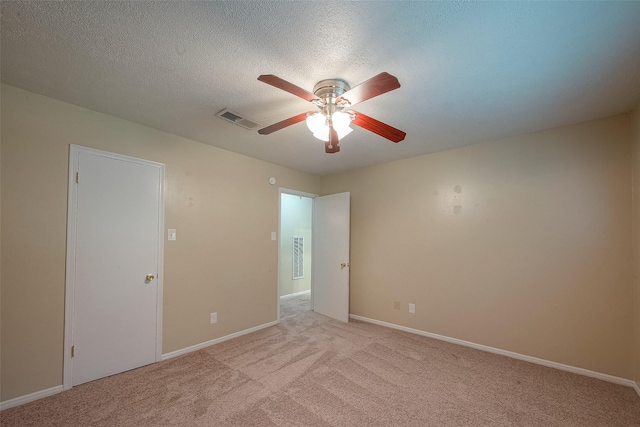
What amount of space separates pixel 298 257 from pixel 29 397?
14.6 ft

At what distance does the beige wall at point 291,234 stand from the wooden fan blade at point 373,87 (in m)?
4.20

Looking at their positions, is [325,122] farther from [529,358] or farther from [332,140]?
[529,358]

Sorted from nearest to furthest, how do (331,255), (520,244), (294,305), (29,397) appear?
1. (29,397)
2. (520,244)
3. (331,255)
4. (294,305)

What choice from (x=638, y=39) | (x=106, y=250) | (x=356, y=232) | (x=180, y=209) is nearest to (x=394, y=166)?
(x=356, y=232)

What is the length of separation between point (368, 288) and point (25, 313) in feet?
12.2

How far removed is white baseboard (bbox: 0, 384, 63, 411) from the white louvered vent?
4.18 meters

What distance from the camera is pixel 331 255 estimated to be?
4445mm

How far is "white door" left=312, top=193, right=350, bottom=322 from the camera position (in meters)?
4.23

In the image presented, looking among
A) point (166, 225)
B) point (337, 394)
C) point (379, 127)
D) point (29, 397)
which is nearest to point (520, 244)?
point (379, 127)

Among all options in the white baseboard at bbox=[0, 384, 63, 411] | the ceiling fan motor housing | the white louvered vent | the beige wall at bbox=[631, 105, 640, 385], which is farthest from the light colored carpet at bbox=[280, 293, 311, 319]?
the beige wall at bbox=[631, 105, 640, 385]

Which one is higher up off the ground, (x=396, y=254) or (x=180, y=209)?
(x=180, y=209)

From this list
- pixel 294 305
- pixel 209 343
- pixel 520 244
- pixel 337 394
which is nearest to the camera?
pixel 337 394

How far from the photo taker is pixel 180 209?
9.97 feet

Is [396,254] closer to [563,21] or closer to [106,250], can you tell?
[563,21]
